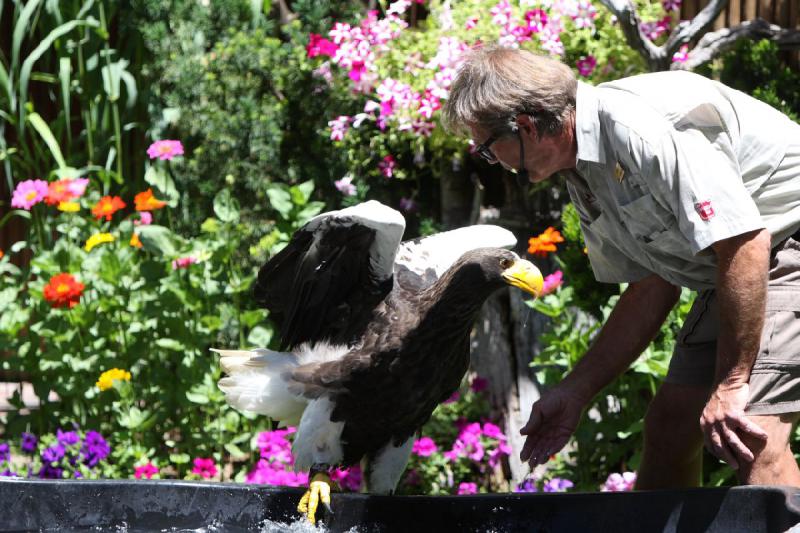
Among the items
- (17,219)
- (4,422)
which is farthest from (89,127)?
(4,422)

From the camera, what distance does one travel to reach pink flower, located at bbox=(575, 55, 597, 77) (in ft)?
14.4

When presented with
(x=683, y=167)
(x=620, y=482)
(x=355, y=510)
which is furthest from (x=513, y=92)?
(x=620, y=482)

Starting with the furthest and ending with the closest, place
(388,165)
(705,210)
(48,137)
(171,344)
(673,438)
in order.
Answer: (48,137) < (388,165) < (171,344) < (673,438) < (705,210)

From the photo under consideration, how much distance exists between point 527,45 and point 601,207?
2.01 m

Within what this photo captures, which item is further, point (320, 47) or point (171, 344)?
point (320, 47)

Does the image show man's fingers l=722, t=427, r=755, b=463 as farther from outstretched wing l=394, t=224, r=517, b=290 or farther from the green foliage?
the green foliage

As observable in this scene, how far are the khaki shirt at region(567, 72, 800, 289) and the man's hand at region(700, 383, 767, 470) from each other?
0.32 m

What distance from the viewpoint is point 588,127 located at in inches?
90.6

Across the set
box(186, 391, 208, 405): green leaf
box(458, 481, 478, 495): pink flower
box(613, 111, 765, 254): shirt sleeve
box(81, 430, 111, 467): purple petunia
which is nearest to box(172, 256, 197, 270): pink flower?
box(186, 391, 208, 405): green leaf

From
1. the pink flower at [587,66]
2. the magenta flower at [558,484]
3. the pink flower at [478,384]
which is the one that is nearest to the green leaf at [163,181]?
the pink flower at [478,384]

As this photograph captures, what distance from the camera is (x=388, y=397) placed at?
3240 millimetres

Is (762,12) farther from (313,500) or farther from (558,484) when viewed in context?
(313,500)

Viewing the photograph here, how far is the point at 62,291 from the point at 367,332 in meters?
1.51

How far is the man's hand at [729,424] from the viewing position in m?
2.25
